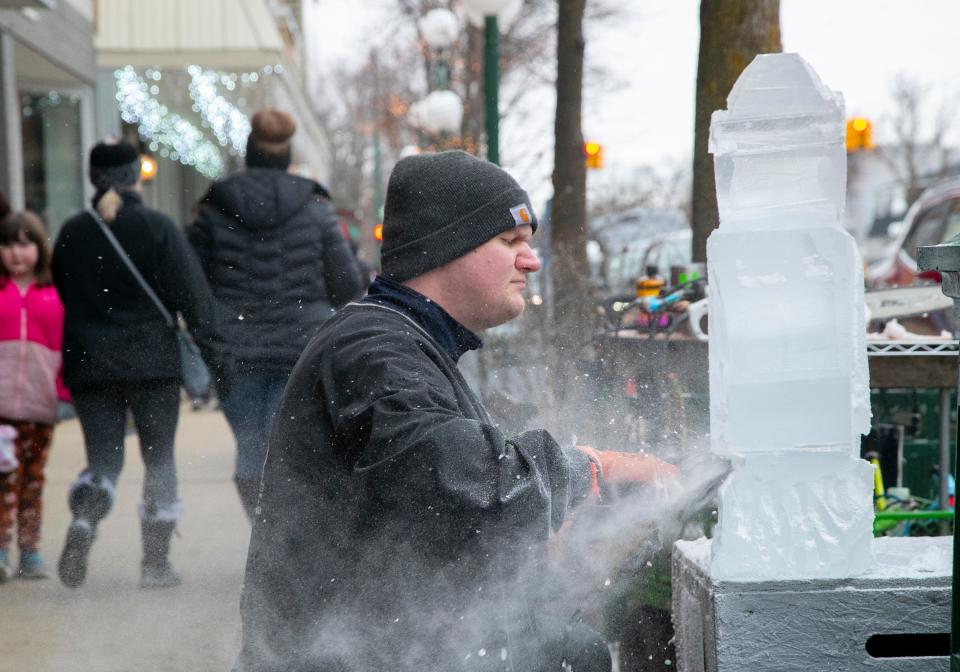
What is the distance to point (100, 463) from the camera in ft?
17.9

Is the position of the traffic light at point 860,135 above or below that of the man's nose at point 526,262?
above

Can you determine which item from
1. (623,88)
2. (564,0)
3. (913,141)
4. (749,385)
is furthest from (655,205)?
(913,141)

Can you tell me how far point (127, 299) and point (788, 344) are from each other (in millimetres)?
3768

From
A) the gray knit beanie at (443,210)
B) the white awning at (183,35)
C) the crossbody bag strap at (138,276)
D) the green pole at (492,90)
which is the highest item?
the white awning at (183,35)

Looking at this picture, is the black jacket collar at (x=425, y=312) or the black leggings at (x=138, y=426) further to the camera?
the black leggings at (x=138, y=426)

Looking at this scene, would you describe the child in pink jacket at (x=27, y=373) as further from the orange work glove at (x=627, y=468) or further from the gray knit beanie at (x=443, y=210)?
the orange work glove at (x=627, y=468)

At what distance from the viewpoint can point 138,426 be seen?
17.9ft

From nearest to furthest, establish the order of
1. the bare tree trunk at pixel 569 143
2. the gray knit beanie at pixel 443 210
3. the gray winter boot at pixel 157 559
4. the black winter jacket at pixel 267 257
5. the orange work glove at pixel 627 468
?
1. the orange work glove at pixel 627 468
2. the gray knit beanie at pixel 443 210
3. the gray winter boot at pixel 157 559
4. the black winter jacket at pixel 267 257
5. the bare tree trunk at pixel 569 143

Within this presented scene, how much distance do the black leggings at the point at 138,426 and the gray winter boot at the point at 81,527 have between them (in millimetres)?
91

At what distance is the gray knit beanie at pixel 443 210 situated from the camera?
7.99 ft

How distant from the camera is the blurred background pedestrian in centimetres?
536

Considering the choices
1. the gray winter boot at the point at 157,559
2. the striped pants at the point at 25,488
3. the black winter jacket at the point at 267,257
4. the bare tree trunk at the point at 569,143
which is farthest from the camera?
the bare tree trunk at the point at 569,143

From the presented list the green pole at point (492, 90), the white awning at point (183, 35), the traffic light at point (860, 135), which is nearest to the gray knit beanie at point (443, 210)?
the green pole at point (492, 90)

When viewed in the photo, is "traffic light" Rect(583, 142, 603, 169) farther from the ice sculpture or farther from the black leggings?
the ice sculpture
